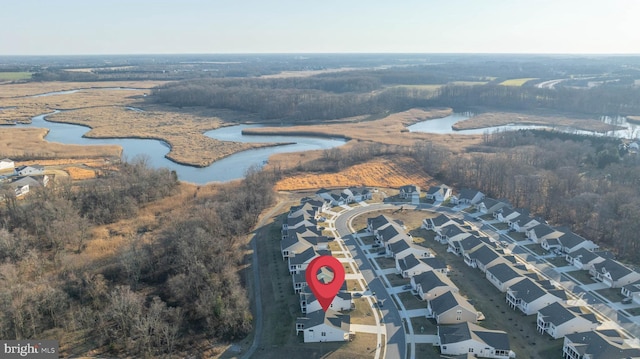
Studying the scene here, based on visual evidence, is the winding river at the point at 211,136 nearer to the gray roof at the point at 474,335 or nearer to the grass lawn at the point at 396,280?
the grass lawn at the point at 396,280

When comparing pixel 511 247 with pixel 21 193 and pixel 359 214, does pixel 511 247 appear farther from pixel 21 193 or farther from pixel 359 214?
pixel 21 193

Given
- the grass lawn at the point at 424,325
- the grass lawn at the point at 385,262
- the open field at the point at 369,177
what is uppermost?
the open field at the point at 369,177

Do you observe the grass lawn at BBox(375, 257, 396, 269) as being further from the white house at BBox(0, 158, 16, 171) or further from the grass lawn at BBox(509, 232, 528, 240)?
the white house at BBox(0, 158, 16, 171)

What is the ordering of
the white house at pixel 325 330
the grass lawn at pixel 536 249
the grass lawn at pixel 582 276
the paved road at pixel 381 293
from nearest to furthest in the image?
the paved road at pixel 381 293, the white house at pixel 325 330, the grass lawn at pixel 582 276, the grass lawn at pixel 536 249

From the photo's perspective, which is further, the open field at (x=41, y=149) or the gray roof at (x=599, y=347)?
the open field at (x=41, y=149)

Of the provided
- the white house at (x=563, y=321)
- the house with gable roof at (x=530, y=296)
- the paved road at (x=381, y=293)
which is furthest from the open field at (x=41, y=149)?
the white house at (x=563, y=321)
